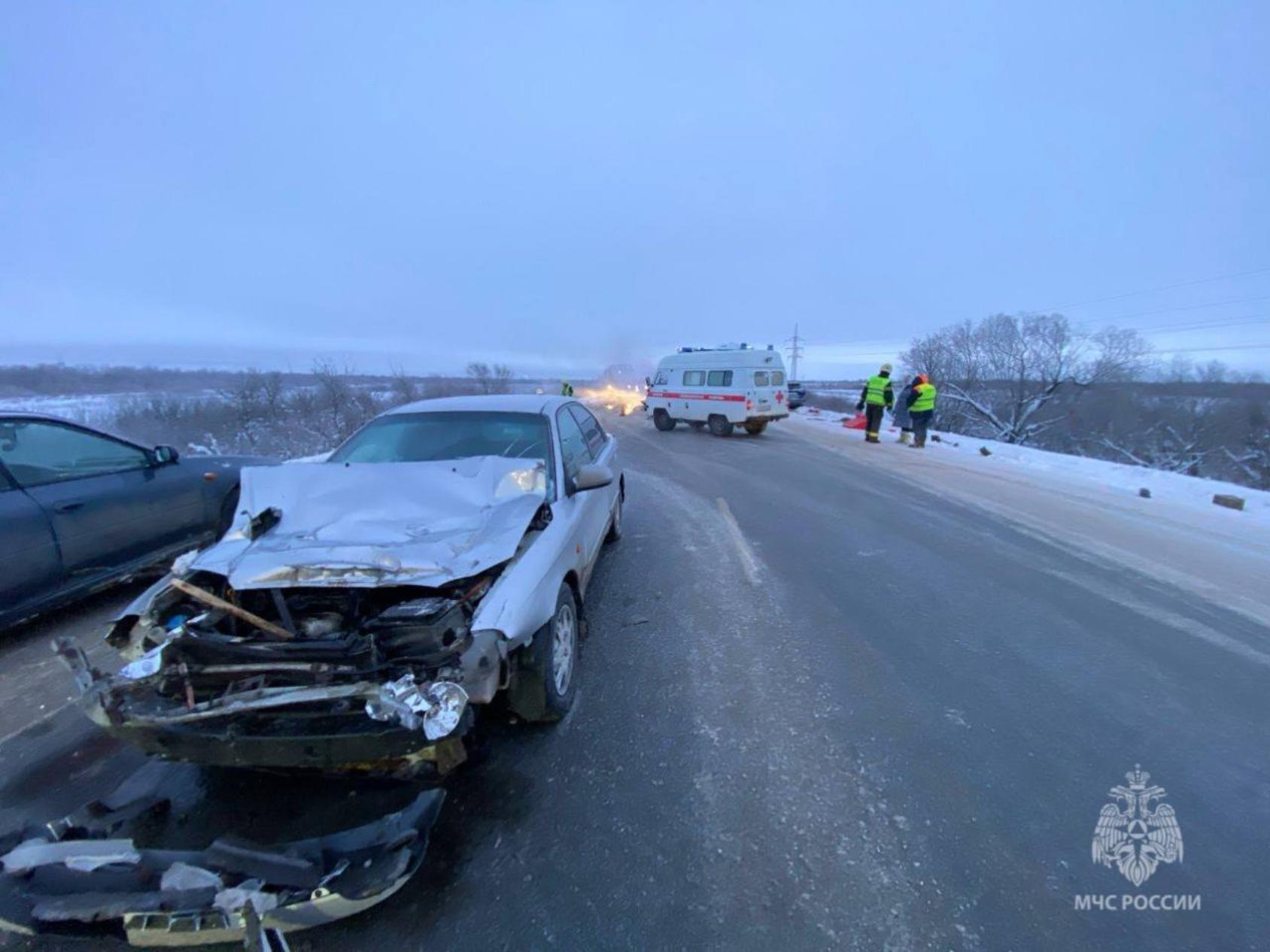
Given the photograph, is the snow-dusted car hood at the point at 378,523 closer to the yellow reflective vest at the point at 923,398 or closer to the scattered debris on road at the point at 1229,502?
the scattered debris on road at the point at 1229,502

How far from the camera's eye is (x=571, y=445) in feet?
13.6

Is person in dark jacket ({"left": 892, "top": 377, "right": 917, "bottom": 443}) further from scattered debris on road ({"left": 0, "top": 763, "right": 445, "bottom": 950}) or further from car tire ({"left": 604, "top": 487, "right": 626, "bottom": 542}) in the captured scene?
scattered debris on road ({"left": 0, "top": 763, "right": 445, "bottom": 950})

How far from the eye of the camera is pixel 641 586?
4402mm

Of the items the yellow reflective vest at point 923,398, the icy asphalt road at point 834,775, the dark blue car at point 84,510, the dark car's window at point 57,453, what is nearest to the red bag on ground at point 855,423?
the yellow reflective vest at point 923,398

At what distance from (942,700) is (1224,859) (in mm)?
1097

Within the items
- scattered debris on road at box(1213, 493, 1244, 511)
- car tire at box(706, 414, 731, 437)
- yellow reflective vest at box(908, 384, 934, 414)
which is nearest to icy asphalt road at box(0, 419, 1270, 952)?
scattered debris on road at box(1213, 493, 1244, 511)

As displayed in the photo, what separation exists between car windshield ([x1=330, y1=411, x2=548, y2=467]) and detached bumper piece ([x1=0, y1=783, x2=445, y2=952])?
7.61 feet

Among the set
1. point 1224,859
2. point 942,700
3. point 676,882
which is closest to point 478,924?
point 676,882

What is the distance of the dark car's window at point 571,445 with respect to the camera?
379cm

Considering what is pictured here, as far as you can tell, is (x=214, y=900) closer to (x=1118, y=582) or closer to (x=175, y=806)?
(x=175, y=806)

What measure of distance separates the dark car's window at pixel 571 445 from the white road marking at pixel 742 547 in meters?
1.77

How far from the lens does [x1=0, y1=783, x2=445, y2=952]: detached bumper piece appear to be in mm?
1522

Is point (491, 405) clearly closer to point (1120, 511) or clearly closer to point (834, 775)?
point (834, 775)

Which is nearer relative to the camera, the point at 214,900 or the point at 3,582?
the point at 214,900
